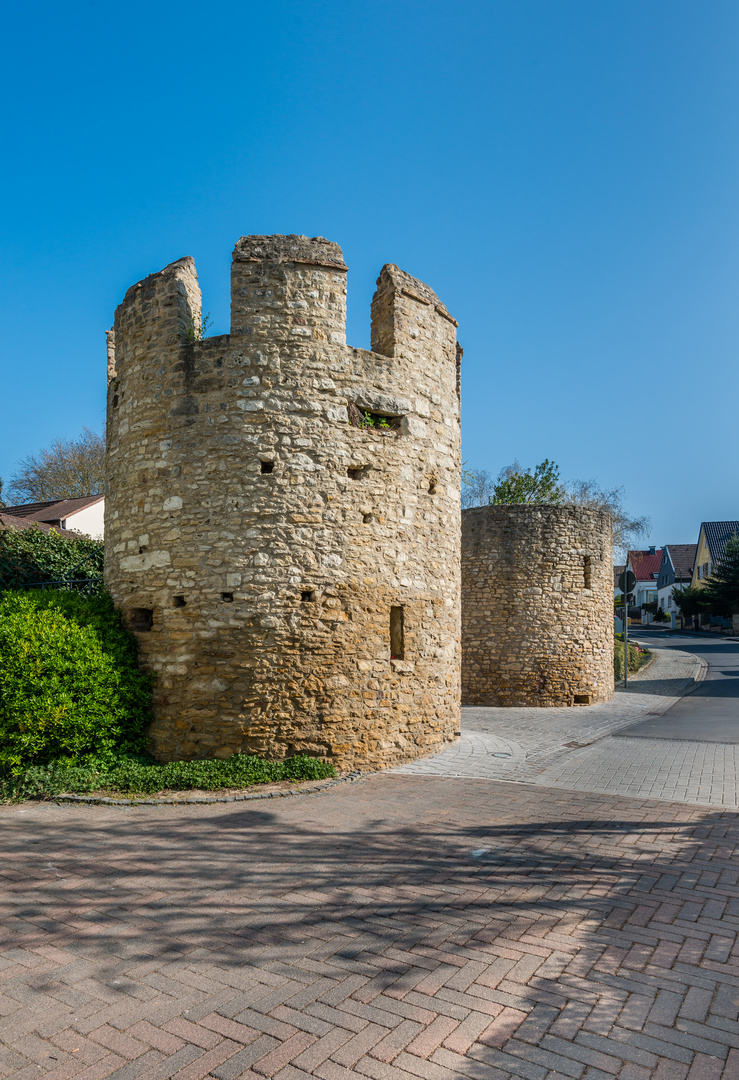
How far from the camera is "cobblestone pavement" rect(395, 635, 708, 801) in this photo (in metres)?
8.59

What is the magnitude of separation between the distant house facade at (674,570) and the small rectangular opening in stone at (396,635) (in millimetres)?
59901

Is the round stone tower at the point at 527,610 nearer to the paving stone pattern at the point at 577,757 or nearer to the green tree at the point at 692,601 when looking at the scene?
the paving stone pattern at the point at 577,757

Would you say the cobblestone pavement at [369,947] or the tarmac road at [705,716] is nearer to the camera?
the cobblestone pavement at [369,947]

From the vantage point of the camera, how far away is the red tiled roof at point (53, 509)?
2162cm

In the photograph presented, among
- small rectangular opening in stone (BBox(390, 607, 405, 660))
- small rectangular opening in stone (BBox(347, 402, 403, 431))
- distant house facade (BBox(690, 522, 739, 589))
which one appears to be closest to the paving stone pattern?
small rectangular opening in stone (BBox(390, 607, 405, 660))

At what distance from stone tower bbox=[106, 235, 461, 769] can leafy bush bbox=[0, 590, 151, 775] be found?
1.18 feet

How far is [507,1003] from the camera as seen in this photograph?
3.30 metres

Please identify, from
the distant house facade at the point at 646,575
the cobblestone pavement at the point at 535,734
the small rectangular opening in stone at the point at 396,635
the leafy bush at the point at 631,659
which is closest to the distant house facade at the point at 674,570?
the distant house facade at the point at 646,575

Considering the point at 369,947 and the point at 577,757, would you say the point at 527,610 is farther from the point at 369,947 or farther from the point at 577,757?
the point at 369,947

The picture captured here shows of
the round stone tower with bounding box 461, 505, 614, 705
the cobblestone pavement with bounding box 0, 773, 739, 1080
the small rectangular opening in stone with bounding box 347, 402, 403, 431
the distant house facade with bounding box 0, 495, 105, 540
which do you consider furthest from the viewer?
the distant house facade with bounding box 0, 495, 105, 540

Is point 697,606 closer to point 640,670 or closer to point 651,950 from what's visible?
point 640,670

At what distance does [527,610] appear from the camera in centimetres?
1571

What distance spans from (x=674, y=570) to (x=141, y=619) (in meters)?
67.0

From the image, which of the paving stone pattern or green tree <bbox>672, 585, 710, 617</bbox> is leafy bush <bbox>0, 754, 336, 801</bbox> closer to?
the paving stone pattern
